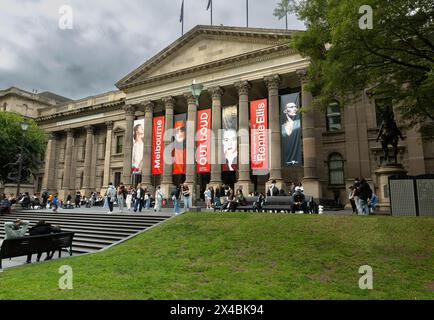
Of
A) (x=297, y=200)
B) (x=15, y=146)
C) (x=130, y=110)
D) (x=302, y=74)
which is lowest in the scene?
(x=297, y=200)

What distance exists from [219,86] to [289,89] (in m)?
7.32

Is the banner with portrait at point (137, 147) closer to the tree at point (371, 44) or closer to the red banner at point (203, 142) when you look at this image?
the red banner at point (203, 142)

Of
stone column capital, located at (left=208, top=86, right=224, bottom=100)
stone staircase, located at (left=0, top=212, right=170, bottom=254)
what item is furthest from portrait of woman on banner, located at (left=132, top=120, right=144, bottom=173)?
stone staircase, located at (left=0, top=212, right=170, bottom=254)

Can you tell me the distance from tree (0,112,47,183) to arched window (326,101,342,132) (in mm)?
32830

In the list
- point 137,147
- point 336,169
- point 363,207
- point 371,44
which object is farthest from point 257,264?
point 137,147

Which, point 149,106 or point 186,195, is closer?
point 186,195

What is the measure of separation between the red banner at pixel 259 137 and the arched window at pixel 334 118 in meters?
7.05

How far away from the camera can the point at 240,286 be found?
21.8 ft

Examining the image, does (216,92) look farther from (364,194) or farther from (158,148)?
(364,194)

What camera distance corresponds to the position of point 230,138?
27.0 meters

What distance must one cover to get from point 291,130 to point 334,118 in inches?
246

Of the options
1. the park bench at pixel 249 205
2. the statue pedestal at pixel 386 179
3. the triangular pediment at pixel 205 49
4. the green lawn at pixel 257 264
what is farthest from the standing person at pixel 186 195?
the triangular pediment at pixel 205 49

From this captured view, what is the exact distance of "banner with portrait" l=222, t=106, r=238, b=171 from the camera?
26.4 m
